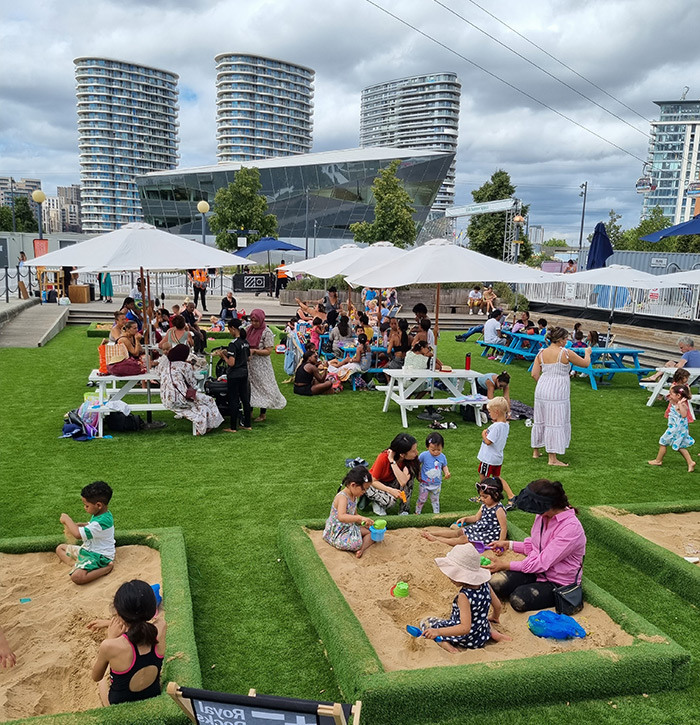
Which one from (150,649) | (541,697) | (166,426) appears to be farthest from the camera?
(166,426)

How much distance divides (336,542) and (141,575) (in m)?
1.60

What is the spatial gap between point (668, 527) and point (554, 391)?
234 cm

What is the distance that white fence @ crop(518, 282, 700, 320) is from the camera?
19.5 meters

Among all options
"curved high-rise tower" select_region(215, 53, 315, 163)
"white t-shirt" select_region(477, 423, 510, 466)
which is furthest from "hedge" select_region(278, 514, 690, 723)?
"curved high-rise tower" select_region(215, 53, 315, 163)

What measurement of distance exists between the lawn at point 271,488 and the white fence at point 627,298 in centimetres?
886

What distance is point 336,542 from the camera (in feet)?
17.6

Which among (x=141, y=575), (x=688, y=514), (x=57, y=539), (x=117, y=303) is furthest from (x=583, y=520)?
(x=117, y=303)

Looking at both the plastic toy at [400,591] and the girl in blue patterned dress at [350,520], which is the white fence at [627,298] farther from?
the plastic toy at [400,591]

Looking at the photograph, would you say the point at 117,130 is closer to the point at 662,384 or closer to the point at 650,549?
the point at 662,384

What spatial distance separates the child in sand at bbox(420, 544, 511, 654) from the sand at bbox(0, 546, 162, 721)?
211cm

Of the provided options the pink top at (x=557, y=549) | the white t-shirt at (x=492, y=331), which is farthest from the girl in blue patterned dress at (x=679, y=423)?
the white t-shirt at (x=492, y=331)

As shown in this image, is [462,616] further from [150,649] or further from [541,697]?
[150,649]

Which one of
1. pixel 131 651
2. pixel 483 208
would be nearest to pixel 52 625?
pixel 131 651

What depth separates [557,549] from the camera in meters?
4.56
